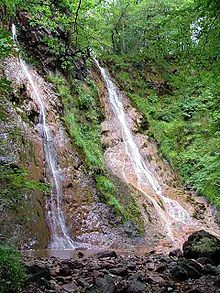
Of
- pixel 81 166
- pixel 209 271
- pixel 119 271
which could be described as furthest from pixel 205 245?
pixel 81 166

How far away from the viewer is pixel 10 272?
359cm

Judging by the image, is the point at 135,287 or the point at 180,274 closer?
the point at 135,287

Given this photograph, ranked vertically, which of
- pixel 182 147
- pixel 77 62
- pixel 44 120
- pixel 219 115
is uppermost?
pixel 77 62

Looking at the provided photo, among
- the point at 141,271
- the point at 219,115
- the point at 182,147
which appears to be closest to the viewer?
the point at 141,271

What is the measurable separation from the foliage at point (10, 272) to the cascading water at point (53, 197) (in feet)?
18.2

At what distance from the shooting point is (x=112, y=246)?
9.89 metres

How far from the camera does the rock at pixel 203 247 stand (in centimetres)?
653

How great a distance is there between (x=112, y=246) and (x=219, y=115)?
16.5 feet

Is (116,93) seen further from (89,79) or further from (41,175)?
(41,175)

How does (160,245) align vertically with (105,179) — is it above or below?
below

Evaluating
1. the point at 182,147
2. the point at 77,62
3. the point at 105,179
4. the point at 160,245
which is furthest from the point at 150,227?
the point at 77,62

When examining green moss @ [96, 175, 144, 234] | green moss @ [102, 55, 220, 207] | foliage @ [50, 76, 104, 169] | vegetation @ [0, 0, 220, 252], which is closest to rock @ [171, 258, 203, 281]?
vegetation @ [0, 0, 220, 252]

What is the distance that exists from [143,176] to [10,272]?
1144 cm

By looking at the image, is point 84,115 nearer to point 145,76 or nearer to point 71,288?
point 145,76
